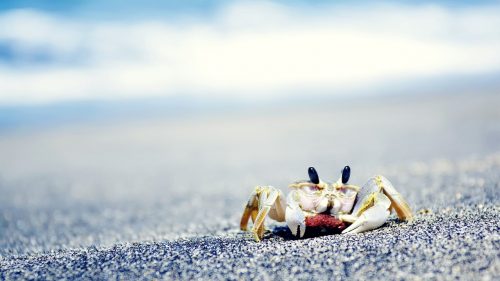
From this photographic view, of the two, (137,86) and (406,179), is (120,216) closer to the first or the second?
(406,179)

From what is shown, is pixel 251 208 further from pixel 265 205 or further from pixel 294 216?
pixel 294 216

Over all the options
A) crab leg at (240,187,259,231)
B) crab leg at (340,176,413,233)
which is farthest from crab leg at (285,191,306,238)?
crab leg at (240,187,259,231)

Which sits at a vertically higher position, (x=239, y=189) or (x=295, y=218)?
(x=295, y=218)

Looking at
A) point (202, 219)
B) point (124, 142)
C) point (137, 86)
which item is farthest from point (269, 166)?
point (137, 86)

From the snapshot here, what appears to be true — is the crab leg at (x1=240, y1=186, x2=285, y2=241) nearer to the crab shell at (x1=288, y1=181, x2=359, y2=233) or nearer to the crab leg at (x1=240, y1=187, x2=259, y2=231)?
the crab leg at (x1=240, y1=187, x2=259, y2=231)

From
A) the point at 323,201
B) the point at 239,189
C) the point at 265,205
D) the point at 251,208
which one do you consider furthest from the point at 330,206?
the point at 239,189

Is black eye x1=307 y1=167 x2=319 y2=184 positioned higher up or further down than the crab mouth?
higher up

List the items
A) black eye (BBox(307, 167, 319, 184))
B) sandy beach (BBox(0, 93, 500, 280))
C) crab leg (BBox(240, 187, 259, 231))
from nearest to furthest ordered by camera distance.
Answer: sandy beach (BBox(0, 93, 500, 280)) < black eye (BBox(307, 167, 319, 184)) < crab leg (BBox(240, 187, 259, 231))
